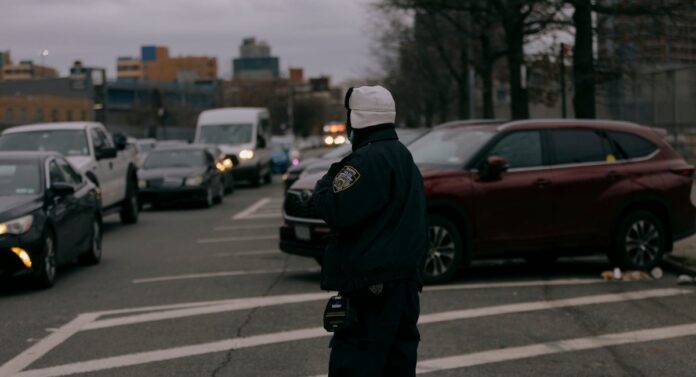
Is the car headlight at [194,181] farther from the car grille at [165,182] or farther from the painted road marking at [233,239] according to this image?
the painted road marking at [233,239]

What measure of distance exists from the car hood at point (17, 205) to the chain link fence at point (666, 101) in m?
18.2

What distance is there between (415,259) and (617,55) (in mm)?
24380

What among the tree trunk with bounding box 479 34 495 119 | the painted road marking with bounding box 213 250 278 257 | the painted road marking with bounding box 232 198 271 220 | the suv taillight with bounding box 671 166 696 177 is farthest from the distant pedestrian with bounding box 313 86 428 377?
the tree trunk with bounding box 479 34 495 119

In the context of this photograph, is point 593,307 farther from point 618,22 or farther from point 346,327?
point 618,22

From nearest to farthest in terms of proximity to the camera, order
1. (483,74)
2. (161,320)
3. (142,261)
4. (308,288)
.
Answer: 1. (161,320)
2. (308,288)
3. (142,261)
4. (483,74)

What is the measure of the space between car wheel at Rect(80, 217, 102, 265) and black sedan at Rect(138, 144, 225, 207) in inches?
432

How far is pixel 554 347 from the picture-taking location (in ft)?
27.1

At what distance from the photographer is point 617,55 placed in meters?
28.0

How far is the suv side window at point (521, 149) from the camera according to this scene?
481 inches

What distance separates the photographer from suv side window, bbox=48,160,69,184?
43.7 ft

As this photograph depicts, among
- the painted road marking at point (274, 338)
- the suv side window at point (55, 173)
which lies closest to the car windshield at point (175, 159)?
the suv side window at point (55, 173)

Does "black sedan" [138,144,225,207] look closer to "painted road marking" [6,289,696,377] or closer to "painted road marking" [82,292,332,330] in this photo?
"painted road marking" [82,292,332,330]

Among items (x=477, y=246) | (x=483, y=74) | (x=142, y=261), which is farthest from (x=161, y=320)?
(x=483, y=74)

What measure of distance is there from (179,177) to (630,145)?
14.8 m
